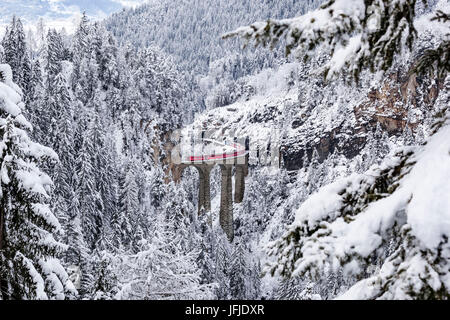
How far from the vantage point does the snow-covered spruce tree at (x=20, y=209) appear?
703 centimetres

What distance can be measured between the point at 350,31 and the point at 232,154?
→ 51.0 m

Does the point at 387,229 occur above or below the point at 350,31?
below

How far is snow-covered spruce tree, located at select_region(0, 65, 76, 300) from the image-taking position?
23.1 feet

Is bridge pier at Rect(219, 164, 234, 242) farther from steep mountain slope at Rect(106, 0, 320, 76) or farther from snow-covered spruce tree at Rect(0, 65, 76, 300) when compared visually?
steep mountain slope at Rect(106, 0, 320, 76)

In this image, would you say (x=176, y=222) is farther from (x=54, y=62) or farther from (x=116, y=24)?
(x=116, y=24)

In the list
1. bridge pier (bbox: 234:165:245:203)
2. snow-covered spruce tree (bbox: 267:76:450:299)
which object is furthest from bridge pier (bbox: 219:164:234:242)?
snow-covered spruce tree (bbox: 267:76:450:299)

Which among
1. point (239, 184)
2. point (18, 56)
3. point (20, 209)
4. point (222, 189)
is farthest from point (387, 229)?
point (239, 184)

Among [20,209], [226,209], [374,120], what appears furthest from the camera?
[374,120]

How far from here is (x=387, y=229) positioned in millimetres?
3135

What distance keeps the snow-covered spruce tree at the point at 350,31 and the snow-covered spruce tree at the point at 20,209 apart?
207 inches

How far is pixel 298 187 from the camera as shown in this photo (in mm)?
60406

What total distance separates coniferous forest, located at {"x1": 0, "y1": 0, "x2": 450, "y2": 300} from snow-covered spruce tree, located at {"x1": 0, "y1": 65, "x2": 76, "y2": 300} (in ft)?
0.10

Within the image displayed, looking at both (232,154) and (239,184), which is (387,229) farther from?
(239,184)

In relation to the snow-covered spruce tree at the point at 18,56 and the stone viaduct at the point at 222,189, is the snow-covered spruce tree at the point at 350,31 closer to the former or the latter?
the snow-covered spruce tree at the point at 18,56
